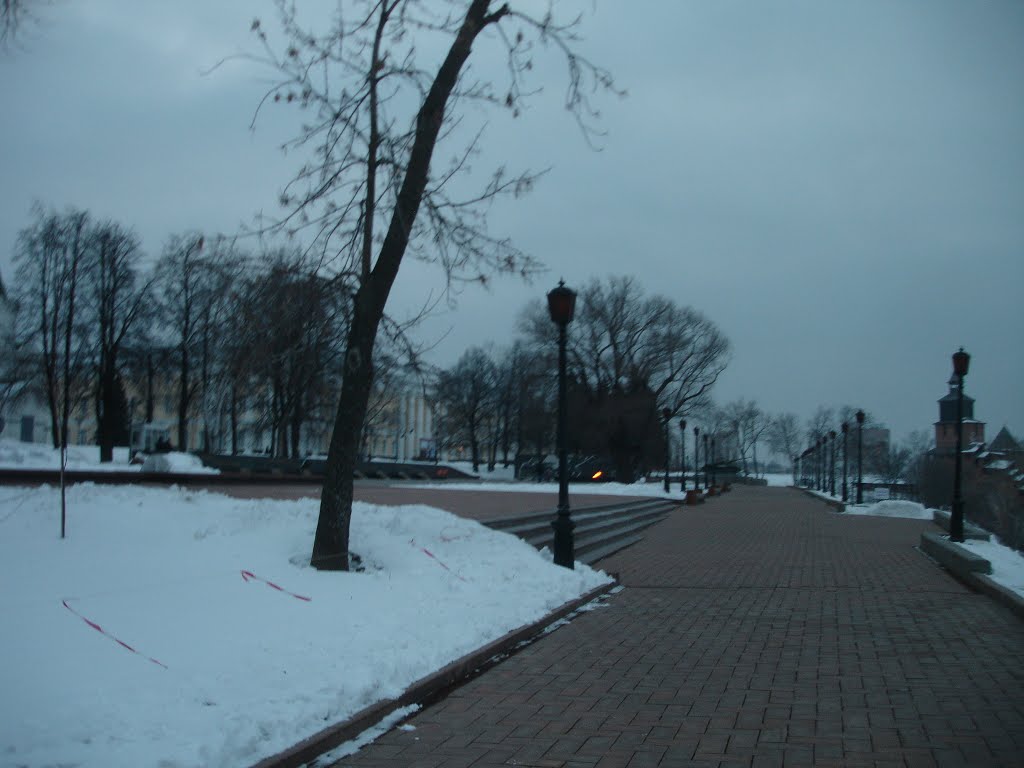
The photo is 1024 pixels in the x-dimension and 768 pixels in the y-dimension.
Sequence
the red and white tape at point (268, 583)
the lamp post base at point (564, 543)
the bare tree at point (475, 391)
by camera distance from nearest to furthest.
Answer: the red and white tape at point (268, 583) → the lamp post base at point (564, 543) → the bare tree at point (475, 391)


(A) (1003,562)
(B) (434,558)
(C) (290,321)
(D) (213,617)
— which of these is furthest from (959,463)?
(D) (213,617)

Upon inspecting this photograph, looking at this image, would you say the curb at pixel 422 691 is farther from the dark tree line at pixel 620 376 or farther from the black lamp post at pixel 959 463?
the dark tree line at pixel 620 376

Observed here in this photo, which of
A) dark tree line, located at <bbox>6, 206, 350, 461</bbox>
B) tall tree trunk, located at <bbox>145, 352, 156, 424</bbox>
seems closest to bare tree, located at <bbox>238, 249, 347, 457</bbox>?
dark tree line, located at <bbox>6, 206, 350, 461</bbox>

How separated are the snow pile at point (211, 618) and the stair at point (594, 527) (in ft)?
9.36

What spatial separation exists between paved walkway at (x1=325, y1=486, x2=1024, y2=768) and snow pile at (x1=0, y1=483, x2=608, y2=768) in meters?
0.67

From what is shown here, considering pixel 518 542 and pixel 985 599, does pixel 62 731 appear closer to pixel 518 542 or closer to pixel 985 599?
pixel 518 542

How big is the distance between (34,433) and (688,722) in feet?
208

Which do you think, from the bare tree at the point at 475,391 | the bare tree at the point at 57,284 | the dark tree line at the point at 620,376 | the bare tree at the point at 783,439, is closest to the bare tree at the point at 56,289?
the bare tree at the point at 57,284

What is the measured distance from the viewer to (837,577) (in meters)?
15.0

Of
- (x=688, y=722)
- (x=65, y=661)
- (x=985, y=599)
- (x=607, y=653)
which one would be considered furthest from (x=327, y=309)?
(x=985, y=599)

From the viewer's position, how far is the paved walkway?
5684mm

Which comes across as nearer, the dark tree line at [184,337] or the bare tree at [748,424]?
the dark tree line at [184,337]

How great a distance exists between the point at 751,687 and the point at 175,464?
33145mm

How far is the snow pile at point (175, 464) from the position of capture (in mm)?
30766
